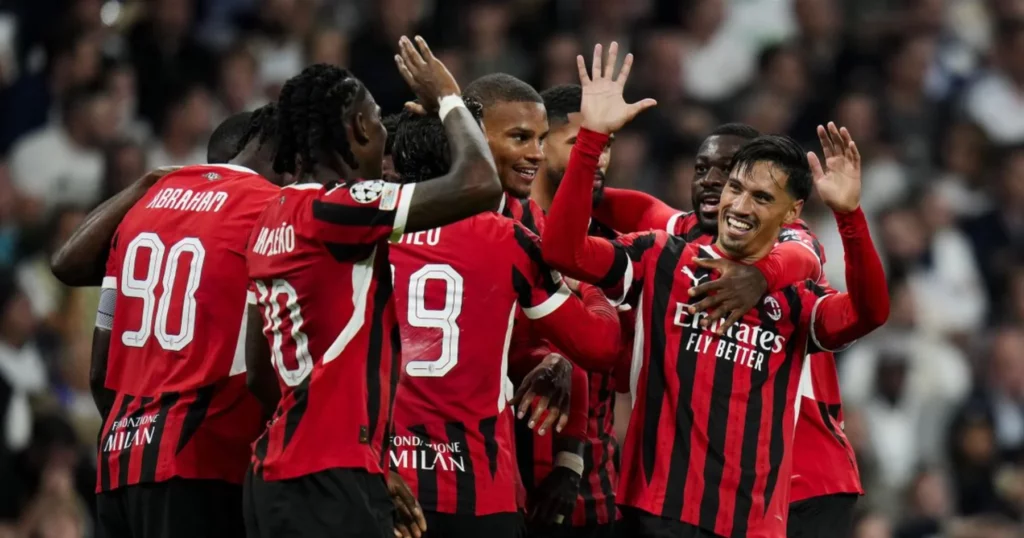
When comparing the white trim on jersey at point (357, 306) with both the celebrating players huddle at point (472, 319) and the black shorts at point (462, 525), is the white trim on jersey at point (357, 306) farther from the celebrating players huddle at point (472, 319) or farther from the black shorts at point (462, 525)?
the black shorts at point (462, 525)

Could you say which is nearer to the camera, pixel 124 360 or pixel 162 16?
pixel 124 360

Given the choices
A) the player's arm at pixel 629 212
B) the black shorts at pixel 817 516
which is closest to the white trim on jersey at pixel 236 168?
the player's arm at pixel 629 212

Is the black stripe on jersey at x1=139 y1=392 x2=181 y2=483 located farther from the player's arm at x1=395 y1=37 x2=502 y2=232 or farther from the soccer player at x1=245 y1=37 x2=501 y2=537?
the player's arm at x1=395 y1=37 x2=502 y2=232

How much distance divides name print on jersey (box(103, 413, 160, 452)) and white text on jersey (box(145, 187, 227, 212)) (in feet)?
2.38

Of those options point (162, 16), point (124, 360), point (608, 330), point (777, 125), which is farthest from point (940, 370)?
point (124, 360)

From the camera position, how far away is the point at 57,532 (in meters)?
8.73

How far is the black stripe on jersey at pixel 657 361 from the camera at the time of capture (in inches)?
217

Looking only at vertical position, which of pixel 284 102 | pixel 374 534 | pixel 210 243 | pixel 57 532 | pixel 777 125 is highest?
pixel 777 125

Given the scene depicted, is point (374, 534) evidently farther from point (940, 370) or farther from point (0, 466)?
point (940, 370)

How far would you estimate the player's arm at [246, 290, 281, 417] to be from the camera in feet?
17.1

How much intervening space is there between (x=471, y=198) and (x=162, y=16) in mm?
6937

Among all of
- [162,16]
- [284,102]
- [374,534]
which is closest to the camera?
[374,534]

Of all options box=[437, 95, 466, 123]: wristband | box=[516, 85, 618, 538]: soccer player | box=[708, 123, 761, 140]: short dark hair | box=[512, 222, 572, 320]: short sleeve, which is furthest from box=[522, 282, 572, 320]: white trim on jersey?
box=[708, 123, 761, 140]: short dark hair

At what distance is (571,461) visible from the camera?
6.14 metres
